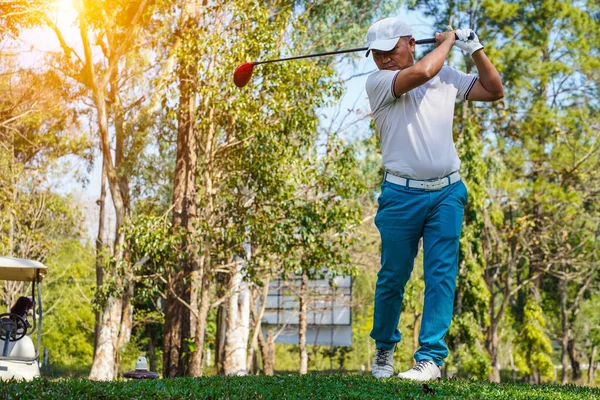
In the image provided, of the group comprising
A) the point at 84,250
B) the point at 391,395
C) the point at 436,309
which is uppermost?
the point at 84,250

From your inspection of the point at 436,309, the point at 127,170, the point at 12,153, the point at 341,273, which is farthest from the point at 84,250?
the point at 436,309

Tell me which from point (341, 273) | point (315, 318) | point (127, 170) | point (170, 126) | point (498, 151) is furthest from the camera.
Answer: point (315, 318)

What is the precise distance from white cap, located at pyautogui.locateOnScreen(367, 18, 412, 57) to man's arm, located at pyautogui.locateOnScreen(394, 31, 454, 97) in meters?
0.24

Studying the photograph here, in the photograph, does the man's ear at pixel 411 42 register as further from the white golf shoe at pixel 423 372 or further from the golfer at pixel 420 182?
the white golf shoe at pixel 423 372

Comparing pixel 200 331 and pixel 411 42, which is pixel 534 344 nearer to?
pixel 200 331

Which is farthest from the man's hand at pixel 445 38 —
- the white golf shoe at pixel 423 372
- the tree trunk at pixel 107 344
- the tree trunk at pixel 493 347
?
the tree trunk at pixel 493 347

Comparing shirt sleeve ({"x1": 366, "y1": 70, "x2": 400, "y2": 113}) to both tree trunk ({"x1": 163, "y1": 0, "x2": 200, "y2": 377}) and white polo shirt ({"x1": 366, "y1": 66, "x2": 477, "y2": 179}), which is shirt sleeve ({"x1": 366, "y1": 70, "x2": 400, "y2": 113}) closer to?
white polo shirt ({"x1": 366, "y1": 66, "x2": 477, "y2": 179})

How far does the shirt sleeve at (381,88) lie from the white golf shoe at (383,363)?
1481 mm

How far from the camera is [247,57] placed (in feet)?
46.7

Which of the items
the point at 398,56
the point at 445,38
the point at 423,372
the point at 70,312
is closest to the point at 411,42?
the point at 398,56

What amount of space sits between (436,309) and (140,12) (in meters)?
16.0

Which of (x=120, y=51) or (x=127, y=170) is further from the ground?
(x=120, y=51)

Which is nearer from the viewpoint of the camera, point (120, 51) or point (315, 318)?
point (120, 51)

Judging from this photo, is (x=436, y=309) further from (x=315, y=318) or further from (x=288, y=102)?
(x=315, y=318)
